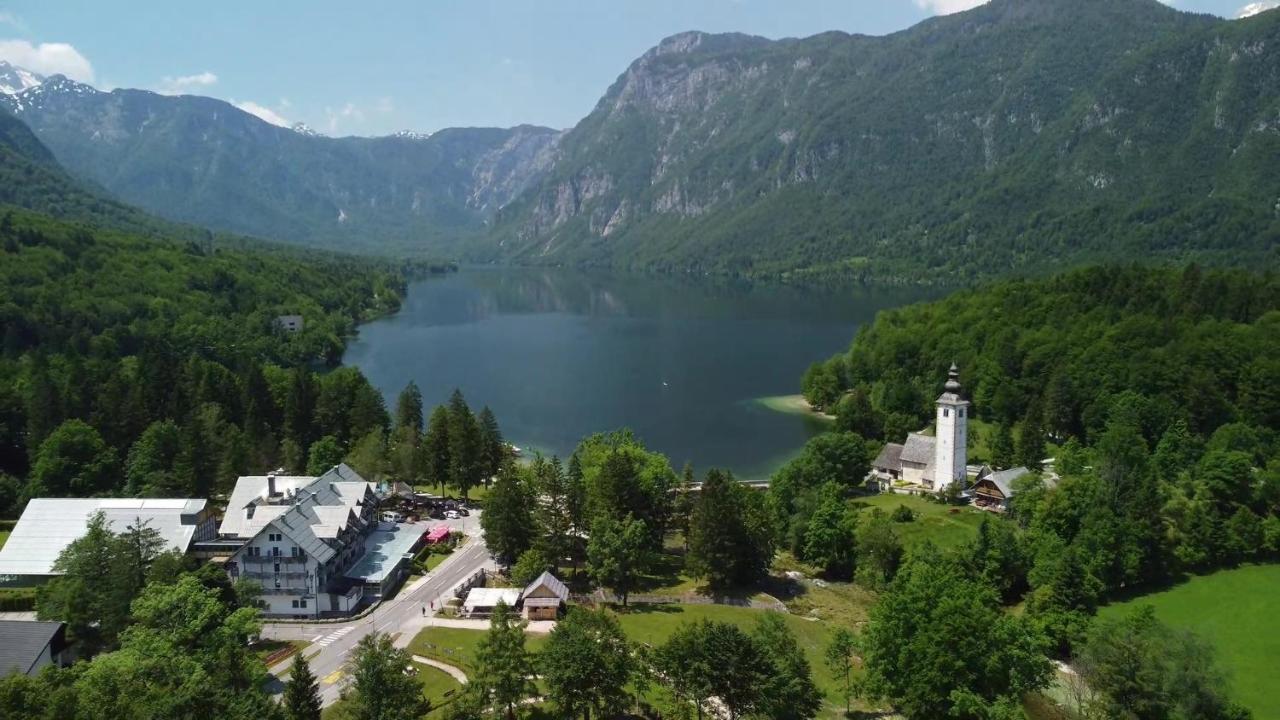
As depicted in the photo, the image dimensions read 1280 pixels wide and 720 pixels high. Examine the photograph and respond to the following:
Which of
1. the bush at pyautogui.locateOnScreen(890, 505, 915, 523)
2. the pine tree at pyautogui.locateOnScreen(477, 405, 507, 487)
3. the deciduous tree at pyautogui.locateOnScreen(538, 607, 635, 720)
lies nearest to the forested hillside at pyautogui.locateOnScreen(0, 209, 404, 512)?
the pine tree at pyautogui.locateOnScreen(477, 405, 507, 487)

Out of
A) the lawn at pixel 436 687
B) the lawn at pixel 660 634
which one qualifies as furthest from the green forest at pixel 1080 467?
the lawn at pixel 436 687

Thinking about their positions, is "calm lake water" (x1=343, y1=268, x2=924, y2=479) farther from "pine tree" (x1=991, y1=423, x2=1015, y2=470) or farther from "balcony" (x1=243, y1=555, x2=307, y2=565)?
"balcony" (x1=243, y1=555, x2=307, y2=565)

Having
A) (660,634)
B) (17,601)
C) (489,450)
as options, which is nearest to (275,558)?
(17,601)

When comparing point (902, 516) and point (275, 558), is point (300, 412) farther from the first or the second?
point (902, 516)

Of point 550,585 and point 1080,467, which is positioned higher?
point 1080,467

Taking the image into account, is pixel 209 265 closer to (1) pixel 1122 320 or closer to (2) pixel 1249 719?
(1) pixel 1122 320

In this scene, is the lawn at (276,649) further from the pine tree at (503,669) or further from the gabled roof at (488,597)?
the pine tree at (503,669)
